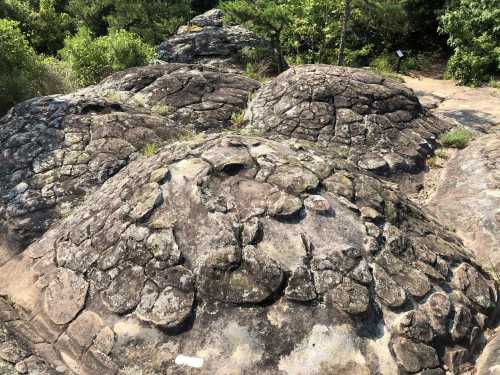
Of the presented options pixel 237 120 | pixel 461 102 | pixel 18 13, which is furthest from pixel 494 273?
pixel 18 13

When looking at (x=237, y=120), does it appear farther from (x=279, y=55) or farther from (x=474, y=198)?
(x=279, y=55)

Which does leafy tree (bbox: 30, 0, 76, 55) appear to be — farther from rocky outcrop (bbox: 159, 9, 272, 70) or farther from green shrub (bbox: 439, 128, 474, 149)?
green shrub (bbox: 439, 128, 474, 149)

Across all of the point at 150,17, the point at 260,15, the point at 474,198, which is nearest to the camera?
the point at 474,198

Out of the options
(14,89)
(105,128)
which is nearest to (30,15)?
→ (14,89)

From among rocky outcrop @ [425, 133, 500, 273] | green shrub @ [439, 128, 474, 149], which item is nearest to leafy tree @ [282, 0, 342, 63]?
green shrub @ [439, 128, 474, 149]

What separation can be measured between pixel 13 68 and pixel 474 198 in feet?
34.3

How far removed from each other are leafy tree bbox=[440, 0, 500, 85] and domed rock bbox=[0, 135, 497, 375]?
1198 centimetres

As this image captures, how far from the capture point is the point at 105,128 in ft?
24.1

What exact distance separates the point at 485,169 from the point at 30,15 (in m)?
23.5

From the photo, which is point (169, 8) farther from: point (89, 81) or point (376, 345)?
point (376, 345)

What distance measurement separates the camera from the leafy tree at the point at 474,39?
14711 millimetres

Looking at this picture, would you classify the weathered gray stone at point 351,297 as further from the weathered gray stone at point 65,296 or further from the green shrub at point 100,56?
the green shrub at point 100,56

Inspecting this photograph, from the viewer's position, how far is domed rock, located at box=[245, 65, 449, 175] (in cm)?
776

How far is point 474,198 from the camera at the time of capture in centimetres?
639
